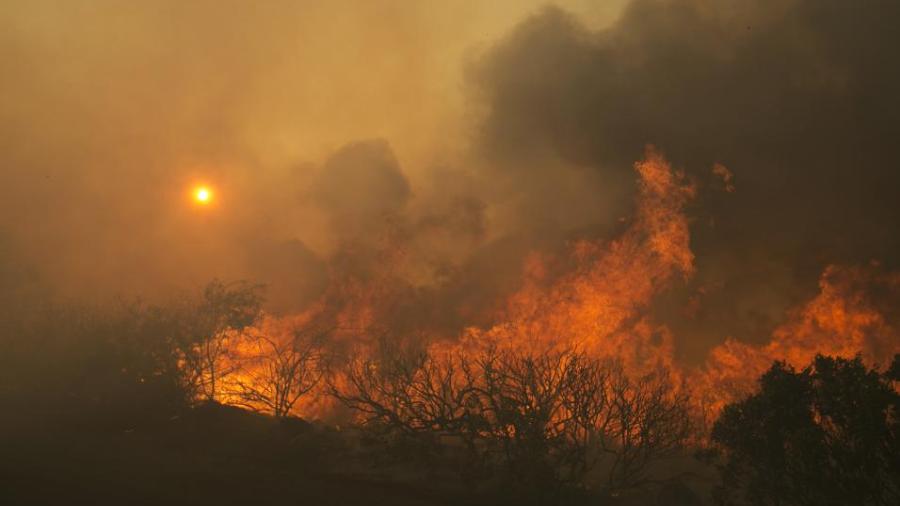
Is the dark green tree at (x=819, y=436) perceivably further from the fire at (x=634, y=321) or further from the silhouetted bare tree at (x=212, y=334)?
the silhouetted bare tree at (x=212, y=334)

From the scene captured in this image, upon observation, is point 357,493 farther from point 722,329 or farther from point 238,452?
point 722,329

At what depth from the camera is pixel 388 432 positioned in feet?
52.7

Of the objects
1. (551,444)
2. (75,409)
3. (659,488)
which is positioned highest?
(75,409)

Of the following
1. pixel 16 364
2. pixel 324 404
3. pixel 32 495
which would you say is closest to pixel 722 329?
pixel 324 404

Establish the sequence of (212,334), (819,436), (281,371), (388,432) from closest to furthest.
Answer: (819,436) → (388,432) → (281,371) → (212,334)

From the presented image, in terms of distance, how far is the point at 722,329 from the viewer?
28328 millimetres

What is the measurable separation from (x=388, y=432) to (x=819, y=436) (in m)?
10.2

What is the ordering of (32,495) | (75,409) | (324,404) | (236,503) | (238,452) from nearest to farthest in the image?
(32,495), (236,503), (238,452), (75,409), (324,404)

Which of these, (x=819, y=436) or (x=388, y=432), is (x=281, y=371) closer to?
(x=388, y=432)

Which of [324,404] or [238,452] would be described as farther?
[324,404]

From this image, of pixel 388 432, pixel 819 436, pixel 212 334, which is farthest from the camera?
pixel 212 334

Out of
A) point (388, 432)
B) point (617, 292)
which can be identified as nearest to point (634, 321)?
point (617, 292)

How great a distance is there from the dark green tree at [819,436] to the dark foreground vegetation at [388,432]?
3 cm

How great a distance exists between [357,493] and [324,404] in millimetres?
14409
